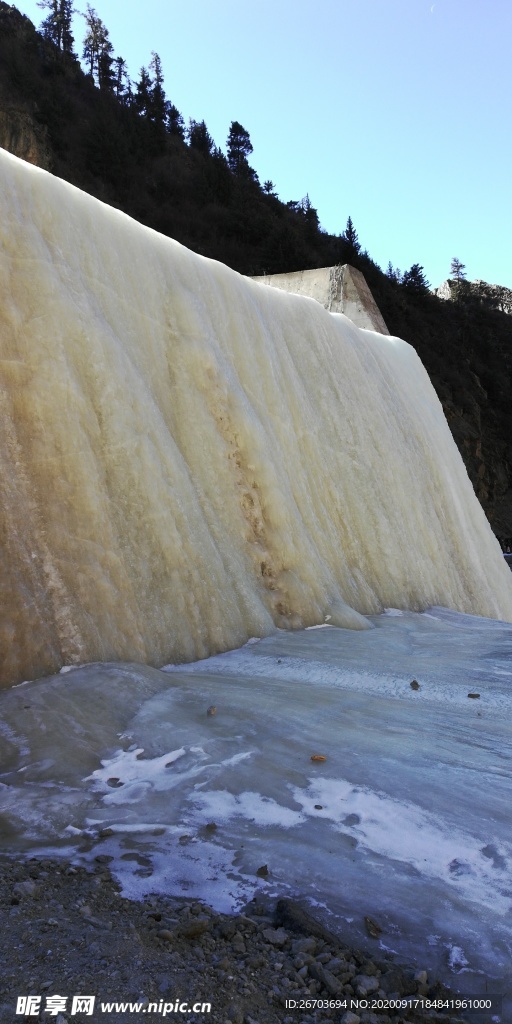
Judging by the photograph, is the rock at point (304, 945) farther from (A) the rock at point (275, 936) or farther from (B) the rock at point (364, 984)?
(B) the rock at point (364, 984)

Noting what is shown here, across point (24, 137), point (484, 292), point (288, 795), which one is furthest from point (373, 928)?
point (484, 292)

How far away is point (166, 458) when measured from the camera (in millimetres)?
5453

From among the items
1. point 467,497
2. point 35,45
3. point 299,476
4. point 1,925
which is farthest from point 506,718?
point 35,45

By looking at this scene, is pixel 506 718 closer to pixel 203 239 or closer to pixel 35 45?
pixel 203 239

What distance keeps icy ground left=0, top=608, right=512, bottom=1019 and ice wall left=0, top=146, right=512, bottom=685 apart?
0.72 m

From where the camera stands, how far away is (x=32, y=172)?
5.16m

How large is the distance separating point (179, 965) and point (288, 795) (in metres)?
1.14

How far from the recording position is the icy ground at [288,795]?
7.14 ft

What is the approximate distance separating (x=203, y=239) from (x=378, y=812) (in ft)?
97.5

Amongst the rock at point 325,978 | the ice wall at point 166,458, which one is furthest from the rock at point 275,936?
the ice wall at point 166,458

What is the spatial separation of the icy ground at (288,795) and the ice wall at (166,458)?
0.72 meters

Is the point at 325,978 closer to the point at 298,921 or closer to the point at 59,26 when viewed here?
the point at 298,921

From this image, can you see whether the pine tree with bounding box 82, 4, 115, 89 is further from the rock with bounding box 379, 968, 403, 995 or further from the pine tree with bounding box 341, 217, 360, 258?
the rock with bounding box 379, 968, 403, 995

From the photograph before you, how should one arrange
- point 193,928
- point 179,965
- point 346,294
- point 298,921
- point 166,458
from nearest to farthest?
point 179,965 < point 193,928 < point 298,921 < point 166,458 < point 346,294
